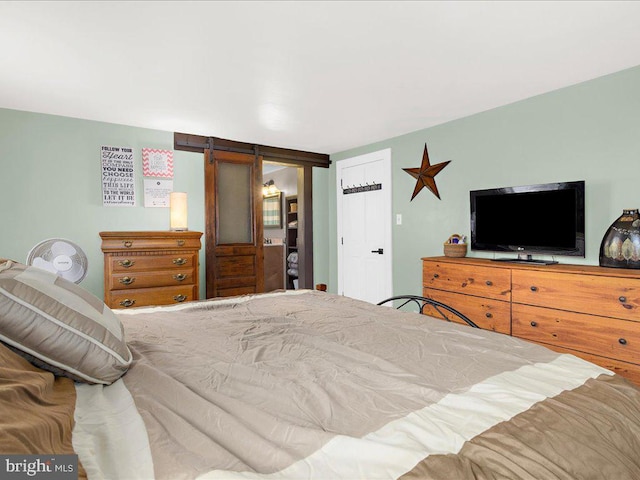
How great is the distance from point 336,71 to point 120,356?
2.33 metres

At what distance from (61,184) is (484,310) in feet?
13.6

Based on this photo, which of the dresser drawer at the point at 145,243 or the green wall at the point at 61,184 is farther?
the green wall at the point at 61,184

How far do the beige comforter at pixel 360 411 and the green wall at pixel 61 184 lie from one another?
2950 millimetres

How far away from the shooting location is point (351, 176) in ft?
16.7

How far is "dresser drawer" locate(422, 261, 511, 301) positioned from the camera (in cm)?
292

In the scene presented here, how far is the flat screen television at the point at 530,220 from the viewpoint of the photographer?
2854 mm

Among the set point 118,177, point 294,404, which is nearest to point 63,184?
point 118,177

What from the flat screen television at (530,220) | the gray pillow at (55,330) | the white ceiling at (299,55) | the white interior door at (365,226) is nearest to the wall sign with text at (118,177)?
the white ceiling at (299,55)

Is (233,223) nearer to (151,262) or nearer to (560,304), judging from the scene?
(151,262)

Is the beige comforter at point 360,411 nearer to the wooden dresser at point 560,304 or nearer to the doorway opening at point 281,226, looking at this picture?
the wooden dresser at point 560,304

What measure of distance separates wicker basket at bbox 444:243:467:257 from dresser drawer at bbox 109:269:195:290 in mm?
2586

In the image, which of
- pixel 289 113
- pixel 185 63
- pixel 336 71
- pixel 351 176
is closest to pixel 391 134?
pixel 351 176

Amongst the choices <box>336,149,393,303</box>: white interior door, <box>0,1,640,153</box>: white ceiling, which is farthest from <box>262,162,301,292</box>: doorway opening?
<box>0,1,640,153</box>: white ceiling

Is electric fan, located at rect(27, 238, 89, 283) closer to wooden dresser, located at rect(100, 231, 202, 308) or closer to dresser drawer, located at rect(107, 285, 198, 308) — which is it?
wooden dresser, located at rect(100, 231, 202, 308)
